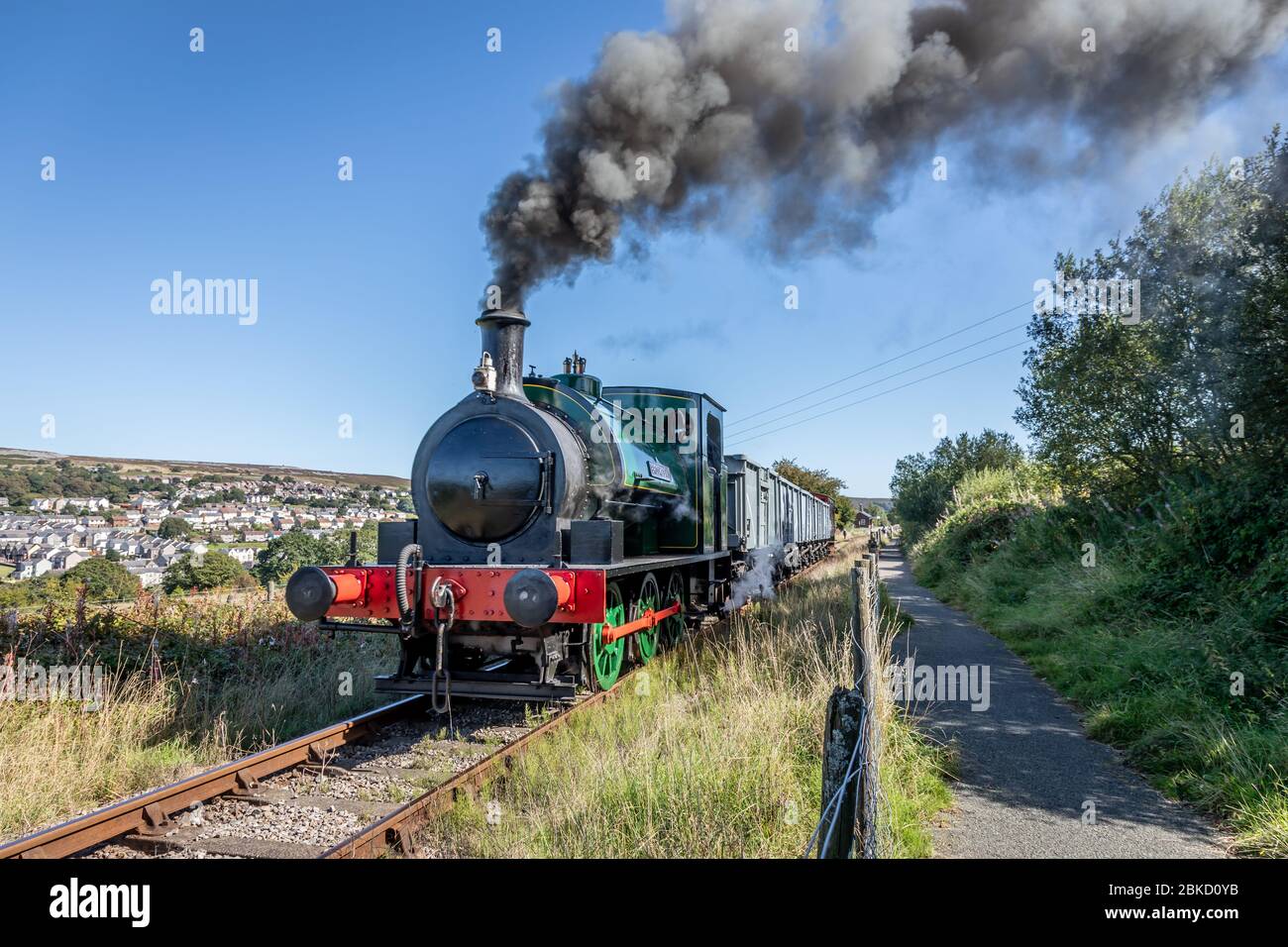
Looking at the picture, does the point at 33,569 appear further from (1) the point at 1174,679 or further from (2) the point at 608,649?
(1) the point at 1174,679

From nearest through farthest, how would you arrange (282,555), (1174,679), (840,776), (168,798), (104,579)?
1. (840,776)
2. (168,798)
3. (1174,679)
4. (104,579)
5. (282,555)

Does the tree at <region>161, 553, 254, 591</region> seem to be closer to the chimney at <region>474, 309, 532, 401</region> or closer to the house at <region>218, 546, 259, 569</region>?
the house at <region>218, 546, 259, 569</region>

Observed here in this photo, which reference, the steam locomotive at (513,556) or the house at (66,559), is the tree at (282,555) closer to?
the house at (66,559)

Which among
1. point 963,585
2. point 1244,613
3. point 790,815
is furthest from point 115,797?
point 963,585

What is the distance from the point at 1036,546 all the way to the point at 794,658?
30.9ft

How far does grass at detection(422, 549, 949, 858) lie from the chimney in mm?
2898

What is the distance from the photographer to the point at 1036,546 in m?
14.5

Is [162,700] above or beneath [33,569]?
beneath

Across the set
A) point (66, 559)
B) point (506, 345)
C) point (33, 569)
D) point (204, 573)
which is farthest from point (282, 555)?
point (506, 345)

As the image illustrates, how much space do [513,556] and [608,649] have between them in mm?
1419

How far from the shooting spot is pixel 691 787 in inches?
155

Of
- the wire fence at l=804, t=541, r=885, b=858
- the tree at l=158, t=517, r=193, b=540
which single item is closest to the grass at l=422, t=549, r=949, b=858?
the wire fence at l=804, t=541, r=885, b=858
